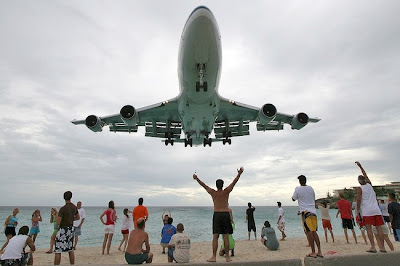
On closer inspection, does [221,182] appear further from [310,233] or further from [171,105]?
[171,105]

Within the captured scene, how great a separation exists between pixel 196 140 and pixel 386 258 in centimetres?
1691

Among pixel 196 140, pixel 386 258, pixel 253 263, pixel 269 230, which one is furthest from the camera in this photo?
pixel 196 140

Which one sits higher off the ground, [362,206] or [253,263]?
[362,206]

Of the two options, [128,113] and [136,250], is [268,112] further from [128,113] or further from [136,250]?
[136,250]

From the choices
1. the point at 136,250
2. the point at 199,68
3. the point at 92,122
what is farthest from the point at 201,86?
the point at 136,250

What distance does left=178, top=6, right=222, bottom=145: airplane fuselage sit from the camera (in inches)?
479

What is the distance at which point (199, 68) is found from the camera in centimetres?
1362

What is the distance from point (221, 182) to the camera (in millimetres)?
5949

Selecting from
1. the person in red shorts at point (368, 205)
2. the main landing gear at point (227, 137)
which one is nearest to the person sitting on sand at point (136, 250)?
the person in red shorts at point (368, 205)

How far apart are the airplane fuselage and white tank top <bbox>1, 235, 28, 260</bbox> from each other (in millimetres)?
9929

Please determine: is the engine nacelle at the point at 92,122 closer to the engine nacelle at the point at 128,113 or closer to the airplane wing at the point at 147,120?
the airplane wing at the point at 147,120

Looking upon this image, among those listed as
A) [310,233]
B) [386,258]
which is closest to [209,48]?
[310,233]

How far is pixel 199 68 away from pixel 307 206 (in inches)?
367

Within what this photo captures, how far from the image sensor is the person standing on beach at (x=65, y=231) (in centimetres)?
626
